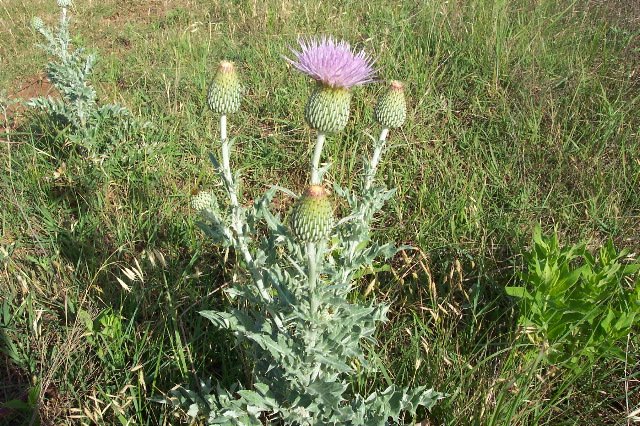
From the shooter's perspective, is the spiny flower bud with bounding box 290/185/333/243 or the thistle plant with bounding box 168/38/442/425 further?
the thistle plant with bounding box 168/38/442/425

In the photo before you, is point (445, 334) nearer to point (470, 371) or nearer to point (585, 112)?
point (470, 371)

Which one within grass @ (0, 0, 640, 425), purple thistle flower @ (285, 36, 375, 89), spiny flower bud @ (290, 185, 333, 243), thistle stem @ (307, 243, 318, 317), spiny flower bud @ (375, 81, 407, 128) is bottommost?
grass @ (0, 0, 640, 425)

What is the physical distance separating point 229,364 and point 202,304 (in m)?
0.31

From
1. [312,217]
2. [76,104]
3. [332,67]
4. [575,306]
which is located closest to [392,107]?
[332,67]

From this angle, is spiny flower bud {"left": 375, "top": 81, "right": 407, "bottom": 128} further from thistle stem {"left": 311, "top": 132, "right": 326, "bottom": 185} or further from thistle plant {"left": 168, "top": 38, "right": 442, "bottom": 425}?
thistle stem {"left": 311, "top": 132, "right": 326, "bottom": 185}

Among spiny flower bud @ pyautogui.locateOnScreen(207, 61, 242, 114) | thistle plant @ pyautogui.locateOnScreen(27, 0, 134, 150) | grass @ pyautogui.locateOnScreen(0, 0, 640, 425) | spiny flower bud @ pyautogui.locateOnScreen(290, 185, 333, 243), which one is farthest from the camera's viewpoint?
thistle plant @ pyautogui.locateOnScreen(27, 0, 134, 150)

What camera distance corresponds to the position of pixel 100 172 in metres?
3.08

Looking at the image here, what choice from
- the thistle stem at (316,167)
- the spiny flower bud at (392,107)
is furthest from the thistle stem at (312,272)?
the spiny flower bud at (392,107)

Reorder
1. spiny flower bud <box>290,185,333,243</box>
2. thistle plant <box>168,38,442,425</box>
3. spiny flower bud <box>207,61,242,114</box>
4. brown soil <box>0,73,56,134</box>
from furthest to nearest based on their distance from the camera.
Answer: brown soil <box>0,73,56,134</box>, spiny flower bud <box>207,61,242,114</box>, thistle plant <box>168,38,442,425</box>, spiny flower bud <box>290,185,333,243</box>

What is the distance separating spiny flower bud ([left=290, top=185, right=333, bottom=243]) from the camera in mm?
1404

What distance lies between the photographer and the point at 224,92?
1.81m

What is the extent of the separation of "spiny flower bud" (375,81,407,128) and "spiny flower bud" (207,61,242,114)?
1.91ft

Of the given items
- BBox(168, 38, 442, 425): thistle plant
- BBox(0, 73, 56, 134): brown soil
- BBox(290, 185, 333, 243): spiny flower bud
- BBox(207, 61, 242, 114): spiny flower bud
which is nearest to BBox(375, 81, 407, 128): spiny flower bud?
BBox(168, 38, 442, 425): thistle plant

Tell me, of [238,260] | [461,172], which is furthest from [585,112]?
[238,260]
